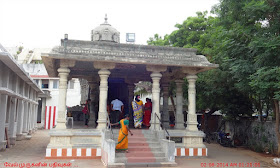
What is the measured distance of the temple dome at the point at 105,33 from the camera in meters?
14.5

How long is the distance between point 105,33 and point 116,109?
4.29 m

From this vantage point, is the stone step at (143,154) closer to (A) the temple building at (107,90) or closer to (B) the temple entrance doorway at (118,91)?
(A) the temple building at (107,90)

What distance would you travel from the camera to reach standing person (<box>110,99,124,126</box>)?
13042 mm

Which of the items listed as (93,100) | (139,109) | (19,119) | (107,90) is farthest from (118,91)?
(19,119)

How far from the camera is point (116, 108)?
42.8 ft

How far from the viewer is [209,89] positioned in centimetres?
1644

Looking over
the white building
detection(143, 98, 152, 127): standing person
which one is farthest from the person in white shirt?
the white building

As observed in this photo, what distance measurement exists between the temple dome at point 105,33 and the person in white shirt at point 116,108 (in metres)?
3.58

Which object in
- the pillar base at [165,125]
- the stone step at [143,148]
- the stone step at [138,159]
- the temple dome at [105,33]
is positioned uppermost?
the temple dome at [105,33]

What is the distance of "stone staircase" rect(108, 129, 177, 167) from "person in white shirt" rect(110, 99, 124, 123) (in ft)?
6.94

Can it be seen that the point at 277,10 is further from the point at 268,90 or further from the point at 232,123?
the point at 232,123

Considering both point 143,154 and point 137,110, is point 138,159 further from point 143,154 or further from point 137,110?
point 137,110

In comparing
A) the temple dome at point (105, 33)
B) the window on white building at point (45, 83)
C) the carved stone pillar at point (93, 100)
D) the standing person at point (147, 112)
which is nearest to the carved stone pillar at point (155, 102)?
the standing person at point (147, 112)

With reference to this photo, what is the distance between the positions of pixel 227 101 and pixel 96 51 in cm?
1013
